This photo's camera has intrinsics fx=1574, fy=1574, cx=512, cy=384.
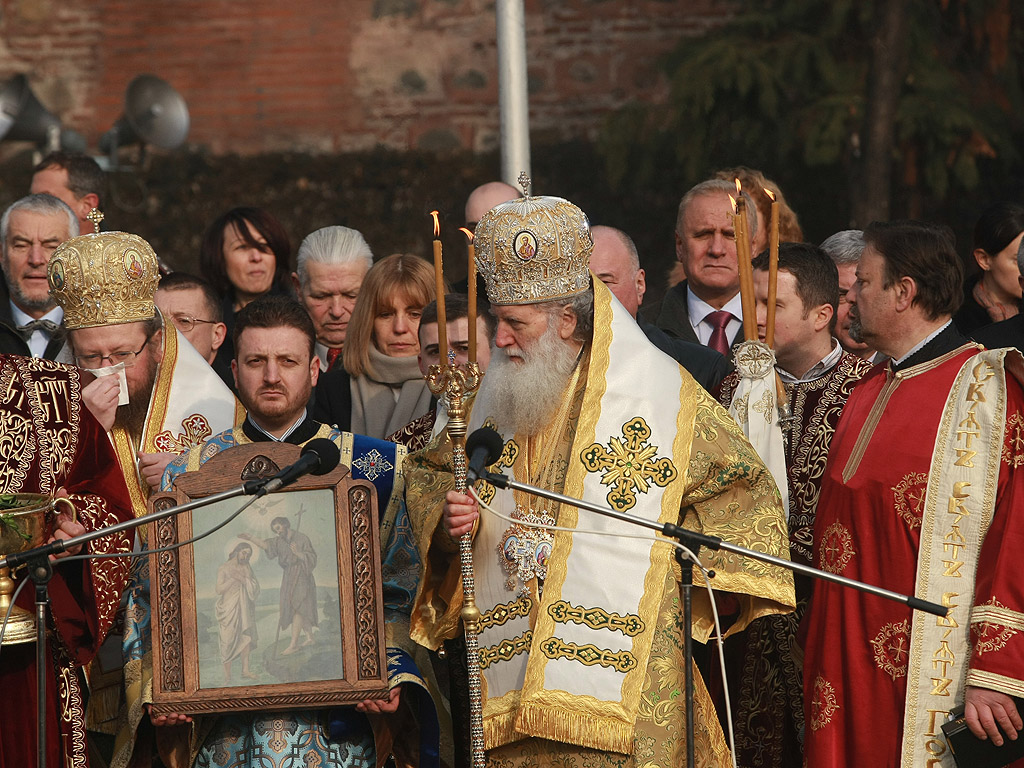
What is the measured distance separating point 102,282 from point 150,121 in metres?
6.50

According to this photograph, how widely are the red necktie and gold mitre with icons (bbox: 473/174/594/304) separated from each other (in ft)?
5.62

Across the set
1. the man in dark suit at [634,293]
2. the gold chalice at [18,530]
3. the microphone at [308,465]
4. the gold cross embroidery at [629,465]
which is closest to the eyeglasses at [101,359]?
the gold chalice at [18,530]

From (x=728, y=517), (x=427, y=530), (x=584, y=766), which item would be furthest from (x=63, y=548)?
(x=728, y=517)

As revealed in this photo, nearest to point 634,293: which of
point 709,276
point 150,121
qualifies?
point 709,276

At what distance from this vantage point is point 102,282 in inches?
231

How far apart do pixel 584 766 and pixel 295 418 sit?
5.27 feet

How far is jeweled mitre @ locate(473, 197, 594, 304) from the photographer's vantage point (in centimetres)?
499

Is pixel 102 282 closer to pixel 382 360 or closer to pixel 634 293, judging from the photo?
pixel 382 360

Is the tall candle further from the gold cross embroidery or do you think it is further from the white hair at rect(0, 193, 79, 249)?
the white hair at rect(0, 193, 79, 249)

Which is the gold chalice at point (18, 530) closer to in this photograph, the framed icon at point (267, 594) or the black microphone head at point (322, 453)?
the framed icon at point (267, 594)

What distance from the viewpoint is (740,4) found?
458 inches

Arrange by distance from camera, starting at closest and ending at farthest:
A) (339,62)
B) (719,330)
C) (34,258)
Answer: (719,330) → (34,258) → (339,62)

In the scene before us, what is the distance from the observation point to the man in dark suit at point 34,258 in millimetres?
7078

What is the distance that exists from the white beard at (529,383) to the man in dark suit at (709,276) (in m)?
1.73
